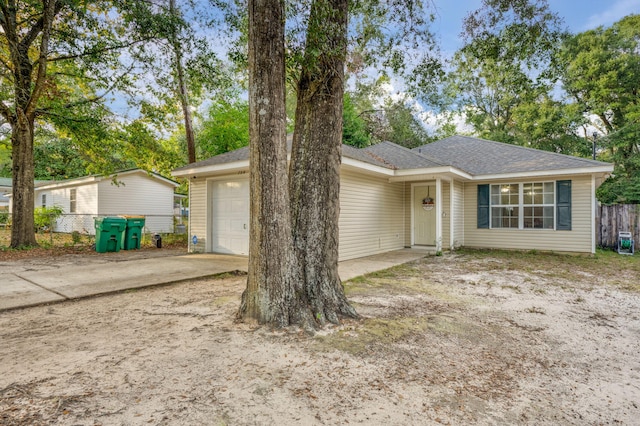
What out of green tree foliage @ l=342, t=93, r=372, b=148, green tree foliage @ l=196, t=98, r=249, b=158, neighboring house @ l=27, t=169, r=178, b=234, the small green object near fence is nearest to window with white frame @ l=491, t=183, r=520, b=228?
the small green object near fence

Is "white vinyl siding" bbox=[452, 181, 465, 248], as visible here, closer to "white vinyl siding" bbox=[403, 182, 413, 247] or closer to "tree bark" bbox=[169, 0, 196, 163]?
"white vinyl siding" bbox=[403, 182, 413, 247]

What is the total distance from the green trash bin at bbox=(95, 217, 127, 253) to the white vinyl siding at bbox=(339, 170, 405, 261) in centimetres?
675

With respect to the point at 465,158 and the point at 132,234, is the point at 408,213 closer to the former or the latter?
the point at 465,158

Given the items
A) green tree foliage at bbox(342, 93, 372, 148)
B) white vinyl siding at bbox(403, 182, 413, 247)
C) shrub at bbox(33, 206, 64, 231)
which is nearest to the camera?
white vinyl siding at bbox(403, 182, 413, 247)

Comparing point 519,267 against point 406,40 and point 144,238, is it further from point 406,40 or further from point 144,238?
point 144,238

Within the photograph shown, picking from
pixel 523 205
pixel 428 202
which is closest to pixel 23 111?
pixel 428 202

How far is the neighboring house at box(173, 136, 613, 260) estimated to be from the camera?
855 centimetres

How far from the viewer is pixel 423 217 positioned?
1064cm

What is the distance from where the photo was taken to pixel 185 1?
6426 millimetres

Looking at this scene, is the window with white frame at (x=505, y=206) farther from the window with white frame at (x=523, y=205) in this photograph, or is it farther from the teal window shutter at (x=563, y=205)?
the teal window shutter at (x=563, y=205)

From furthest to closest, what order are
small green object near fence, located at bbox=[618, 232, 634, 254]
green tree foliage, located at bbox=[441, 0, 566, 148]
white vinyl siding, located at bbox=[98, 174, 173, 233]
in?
white vinyl siding, located at bbox=[98, 174, 173, 233] < small green object near fence, located at bbox=[618, 232, 634, 254] < green tree foliage, located at bbox=[441, 0, 566, 148]

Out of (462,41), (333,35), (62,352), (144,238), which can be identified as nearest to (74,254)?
(144,238)

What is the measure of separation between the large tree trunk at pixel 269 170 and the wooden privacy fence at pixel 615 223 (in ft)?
38.9

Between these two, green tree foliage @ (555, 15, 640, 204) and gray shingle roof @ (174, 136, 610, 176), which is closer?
gray shingle roof @ (174, 136, 610, 176)
